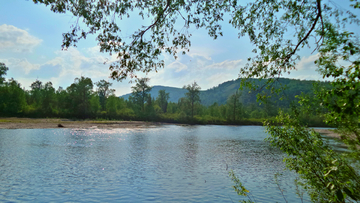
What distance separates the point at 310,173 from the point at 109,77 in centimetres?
792

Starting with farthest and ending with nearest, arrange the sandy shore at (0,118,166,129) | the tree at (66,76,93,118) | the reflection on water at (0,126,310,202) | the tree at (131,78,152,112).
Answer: the tree at (131,78,152,112) < the tree at (66,76,93,118) < the sandy shore at (0,118,166,129) < the reflection on water at (0,126,310,202)

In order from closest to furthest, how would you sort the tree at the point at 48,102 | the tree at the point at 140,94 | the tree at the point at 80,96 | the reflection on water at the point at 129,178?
the reflection on water at the point at 129,178 < the tree at the point at 48,102 < the tree at the point at 80,96 < the tree at the point at 140,94

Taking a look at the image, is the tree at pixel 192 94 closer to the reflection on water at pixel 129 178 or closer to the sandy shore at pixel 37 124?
the sandy shore at pixel 37 124

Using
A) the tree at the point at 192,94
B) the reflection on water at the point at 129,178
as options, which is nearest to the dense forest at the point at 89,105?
the tree at the point at 192,94

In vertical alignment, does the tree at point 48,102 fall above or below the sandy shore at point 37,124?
above

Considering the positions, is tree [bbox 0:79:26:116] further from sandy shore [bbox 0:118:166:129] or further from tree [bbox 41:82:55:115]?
sandy shore [bbox 0:118:166:129]

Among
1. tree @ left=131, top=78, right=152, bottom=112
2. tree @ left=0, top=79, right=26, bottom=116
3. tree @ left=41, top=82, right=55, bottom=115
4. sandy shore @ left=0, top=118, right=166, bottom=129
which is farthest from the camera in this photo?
tree @ left=131, top=78, right=152, bottom=112

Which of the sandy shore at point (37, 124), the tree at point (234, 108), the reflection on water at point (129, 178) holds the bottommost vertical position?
the reflection on water at point (129, 178)

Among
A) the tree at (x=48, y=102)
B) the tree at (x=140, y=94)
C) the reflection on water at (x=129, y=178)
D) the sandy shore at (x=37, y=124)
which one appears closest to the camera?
the reflection on water at (x=129, y=178)

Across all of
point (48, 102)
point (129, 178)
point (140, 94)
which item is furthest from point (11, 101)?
point (129, 178)

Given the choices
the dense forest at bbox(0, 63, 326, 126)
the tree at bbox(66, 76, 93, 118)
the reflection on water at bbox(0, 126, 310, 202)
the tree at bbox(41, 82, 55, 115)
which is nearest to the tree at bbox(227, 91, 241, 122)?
the dense forest at bbox(0, 63, 326, 126)

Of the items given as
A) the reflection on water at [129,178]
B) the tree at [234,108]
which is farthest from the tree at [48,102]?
the tree at [234,108]

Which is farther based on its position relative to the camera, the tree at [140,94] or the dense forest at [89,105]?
the tree at [140,94]

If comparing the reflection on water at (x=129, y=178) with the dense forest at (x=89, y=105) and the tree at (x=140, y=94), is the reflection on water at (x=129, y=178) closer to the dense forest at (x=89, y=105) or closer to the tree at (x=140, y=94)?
the dense forest at (x=89, y=105)
